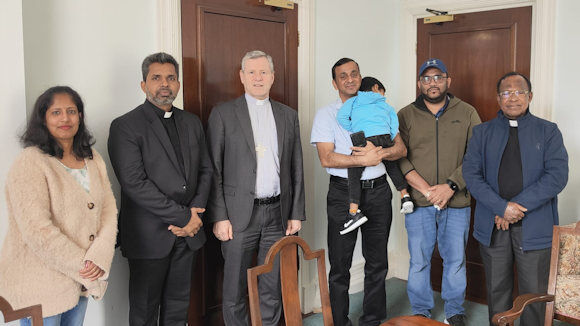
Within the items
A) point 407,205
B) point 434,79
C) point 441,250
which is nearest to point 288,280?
point 407,205

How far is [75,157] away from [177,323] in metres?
1.09

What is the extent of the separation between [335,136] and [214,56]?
917mm

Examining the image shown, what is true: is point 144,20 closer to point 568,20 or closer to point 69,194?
point 69,194

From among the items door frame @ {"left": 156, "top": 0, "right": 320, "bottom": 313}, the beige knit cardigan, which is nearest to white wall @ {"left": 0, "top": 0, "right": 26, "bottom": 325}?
the beige knit cardigan

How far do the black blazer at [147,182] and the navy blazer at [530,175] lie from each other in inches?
66.7

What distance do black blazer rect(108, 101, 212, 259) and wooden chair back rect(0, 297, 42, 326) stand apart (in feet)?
3.11

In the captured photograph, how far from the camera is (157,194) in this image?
2.59 meters

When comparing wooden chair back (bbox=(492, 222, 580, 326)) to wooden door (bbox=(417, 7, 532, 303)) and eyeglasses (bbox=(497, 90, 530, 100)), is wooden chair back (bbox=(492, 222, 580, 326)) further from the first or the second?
wooden door (bbox=(417, 7, 532, 303))

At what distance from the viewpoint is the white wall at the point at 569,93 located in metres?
3.63

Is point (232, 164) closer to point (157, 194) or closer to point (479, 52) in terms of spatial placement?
point (157, 194)

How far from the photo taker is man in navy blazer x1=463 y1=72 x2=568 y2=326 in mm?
2906

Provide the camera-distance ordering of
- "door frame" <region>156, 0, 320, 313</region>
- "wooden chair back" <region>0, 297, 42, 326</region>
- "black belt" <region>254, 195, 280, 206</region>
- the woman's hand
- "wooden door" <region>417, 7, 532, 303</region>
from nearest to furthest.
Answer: "wooden chair back" <region>0, 297, 42, 326</region>
the woman's hand
"black belt" <region>254, 195, 280, 206</region>
"door frame" <region>156, 0, 320, 313</region>
"wooden door" <region>417, 7, 532, 303</region>

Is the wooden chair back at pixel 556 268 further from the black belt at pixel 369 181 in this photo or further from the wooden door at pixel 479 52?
the wooden door at pixel 479 52

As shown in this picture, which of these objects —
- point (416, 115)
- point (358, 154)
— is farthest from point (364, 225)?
point (416, 115)
